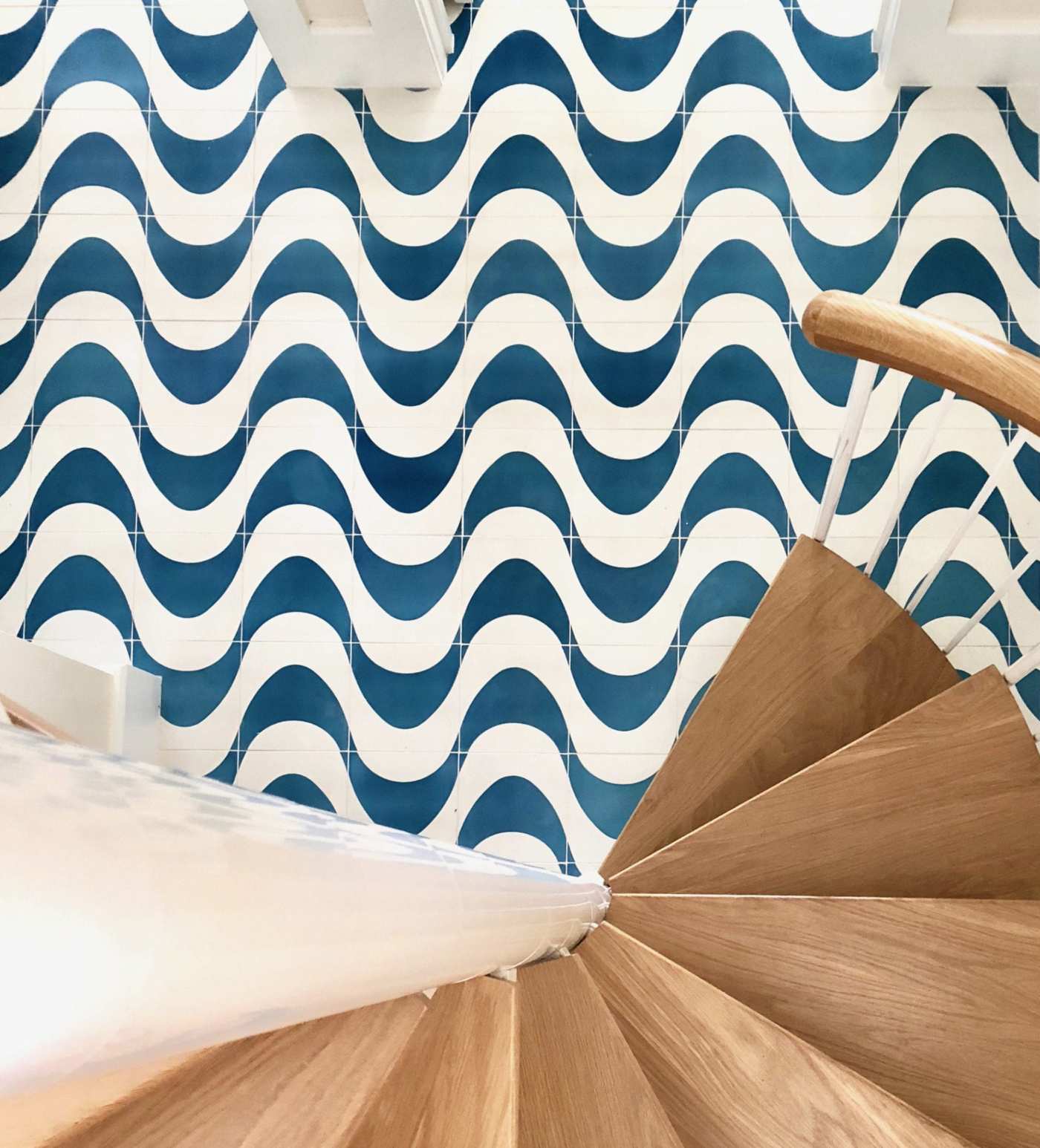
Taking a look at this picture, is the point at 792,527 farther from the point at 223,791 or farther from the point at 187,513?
the point at 223,791

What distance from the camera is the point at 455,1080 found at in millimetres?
798

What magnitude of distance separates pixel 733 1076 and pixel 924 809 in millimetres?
666

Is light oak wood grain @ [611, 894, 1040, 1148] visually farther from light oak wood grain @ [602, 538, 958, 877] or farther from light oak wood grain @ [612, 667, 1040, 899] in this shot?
light oak wood grain @ [602, 538, 958, 877]

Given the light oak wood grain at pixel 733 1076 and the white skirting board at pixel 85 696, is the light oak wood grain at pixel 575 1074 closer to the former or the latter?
the light oak wood grain at pixel 733 1076

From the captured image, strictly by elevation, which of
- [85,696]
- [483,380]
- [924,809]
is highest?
[483,380]

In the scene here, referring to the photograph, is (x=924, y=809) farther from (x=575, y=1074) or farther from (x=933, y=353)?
(x=575, y=1074)

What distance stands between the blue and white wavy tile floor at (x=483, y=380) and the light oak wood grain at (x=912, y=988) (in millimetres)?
994

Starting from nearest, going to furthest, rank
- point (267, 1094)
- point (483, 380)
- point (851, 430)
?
point (267, 1094) < point (851, 430) < point (483, 380)

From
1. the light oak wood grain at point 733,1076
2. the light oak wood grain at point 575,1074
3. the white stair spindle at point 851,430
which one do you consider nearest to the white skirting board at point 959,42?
the white stair spindle at point 851,430

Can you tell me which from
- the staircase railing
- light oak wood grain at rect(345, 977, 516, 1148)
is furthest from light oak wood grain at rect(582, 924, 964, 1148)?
the staircase railing

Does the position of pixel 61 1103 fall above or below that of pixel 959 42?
below

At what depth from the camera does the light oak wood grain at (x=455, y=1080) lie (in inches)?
25.6

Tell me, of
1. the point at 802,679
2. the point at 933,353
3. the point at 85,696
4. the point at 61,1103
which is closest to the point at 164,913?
the point at 61,1103

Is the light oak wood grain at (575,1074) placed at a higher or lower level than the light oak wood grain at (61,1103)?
lower
